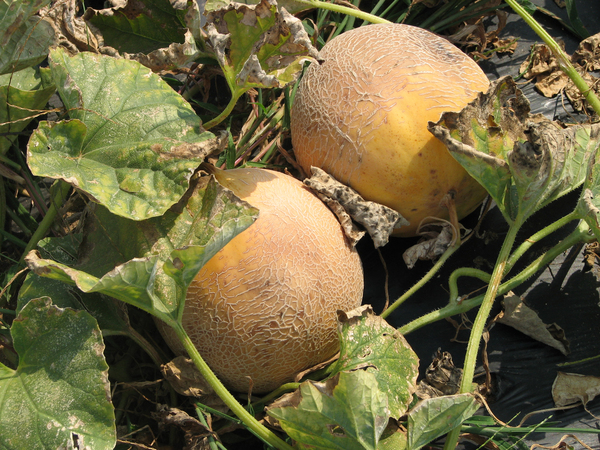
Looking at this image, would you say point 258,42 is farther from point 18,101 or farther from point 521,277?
point 521,277

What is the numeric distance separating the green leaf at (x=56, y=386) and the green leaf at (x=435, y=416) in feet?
2.06

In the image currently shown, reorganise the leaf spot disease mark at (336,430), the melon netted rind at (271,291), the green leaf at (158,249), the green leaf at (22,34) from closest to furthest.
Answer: the green leaf at (158,249) < the leaf spot disease mark at (336,430) < the melon netted rind at (271,291) < the green leaf at (22,34)

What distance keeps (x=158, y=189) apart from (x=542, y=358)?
121 cm

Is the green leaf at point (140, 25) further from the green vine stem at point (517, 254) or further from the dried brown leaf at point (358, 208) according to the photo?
the green vine stem at point (517, 254)

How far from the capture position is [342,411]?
1062 mm

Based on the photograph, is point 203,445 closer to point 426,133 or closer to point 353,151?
point 353,151

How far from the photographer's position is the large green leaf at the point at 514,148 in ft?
3.94

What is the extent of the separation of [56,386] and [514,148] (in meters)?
1.17

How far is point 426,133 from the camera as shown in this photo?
1321 millimetres

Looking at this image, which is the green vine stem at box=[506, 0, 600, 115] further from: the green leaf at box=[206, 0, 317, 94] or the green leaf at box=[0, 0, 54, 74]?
the green leaf at box=[0, 0, 54, 74]

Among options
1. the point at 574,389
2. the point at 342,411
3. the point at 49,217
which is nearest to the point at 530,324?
the point at 574,389

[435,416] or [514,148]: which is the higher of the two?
[514,148]

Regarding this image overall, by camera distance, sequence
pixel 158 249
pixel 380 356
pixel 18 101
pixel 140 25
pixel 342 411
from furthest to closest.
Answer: pixel 140 25
pixel 18 101
pixel 380 356
pixel 158 249
pixel 342 411

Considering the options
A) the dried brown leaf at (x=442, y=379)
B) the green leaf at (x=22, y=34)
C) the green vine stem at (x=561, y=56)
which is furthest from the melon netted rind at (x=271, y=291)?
the green vine stem at (x=561, y=56)
